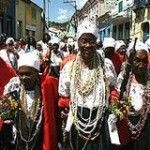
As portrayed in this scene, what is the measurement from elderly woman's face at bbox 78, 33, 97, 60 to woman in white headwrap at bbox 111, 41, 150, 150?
0.68m

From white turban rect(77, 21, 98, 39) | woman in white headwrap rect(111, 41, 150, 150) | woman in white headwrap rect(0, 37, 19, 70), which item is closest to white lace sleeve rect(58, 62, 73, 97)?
white turban rect(77, 21, 98, 39)

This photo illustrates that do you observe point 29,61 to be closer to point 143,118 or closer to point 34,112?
point 34,112

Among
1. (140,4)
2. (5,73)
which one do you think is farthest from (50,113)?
(140,4)

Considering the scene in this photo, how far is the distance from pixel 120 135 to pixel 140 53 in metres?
0.98

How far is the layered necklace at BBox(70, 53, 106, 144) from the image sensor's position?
23.2ft

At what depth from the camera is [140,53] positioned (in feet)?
25.7

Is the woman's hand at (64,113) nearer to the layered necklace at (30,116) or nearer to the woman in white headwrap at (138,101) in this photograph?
the layered necklace at (30,116)

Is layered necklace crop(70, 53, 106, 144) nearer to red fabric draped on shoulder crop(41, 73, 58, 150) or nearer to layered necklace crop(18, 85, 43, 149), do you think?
red fabric draped on shoulder crop(41, 73, 58, 150)

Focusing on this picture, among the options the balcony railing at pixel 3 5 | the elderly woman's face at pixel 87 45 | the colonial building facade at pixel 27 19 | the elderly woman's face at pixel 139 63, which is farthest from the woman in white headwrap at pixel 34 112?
the colonial building facade at pixel 27 19

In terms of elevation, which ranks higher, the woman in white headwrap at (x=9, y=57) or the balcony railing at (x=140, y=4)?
the balcony railing at (x=140, y=4)

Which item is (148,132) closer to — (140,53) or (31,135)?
(140,53)

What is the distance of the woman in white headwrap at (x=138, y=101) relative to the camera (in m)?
7.77

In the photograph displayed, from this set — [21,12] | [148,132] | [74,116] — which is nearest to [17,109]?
[74,116]

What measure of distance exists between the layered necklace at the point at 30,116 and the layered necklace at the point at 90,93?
362mm
